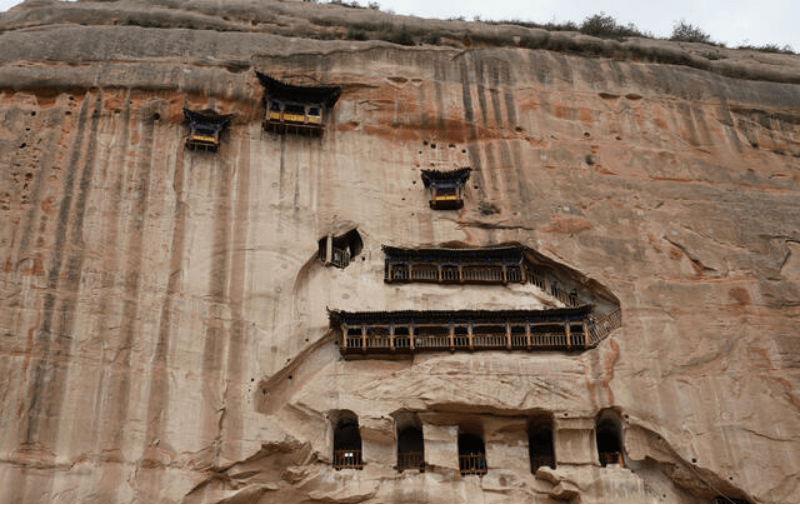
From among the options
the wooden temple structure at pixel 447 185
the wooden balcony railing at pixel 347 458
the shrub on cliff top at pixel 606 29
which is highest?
the shrub on cliff top at pixel 606 29

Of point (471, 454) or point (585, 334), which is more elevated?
point (585, 334)

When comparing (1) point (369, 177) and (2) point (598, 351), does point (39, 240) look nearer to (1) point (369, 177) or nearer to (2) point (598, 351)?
(1) point (369, 177)

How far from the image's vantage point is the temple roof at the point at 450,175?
23.5 metres

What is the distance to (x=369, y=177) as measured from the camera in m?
23.8

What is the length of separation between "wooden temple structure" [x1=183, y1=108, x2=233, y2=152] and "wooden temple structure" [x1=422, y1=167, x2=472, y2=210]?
574 centimetres

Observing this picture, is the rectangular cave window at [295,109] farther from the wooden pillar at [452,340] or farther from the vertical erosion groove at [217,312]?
the wooden pillar at [452,340]

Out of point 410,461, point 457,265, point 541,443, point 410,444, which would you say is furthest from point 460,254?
point 410,461

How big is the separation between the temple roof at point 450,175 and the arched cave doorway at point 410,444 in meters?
6.84

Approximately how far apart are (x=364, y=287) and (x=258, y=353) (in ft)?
Result: 11.1

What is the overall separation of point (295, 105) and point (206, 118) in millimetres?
2602

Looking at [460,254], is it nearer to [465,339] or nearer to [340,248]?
[465,339]

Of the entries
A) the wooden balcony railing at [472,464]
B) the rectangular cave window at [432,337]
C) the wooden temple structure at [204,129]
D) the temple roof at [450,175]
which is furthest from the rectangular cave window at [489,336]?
the wooden temple structure at [204,129]

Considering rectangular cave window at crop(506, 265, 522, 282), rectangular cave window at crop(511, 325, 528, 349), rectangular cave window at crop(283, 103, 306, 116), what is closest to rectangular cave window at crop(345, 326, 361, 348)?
rectangular cave window at crop(511, 325, 528, 349)

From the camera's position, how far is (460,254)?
2255 cm
